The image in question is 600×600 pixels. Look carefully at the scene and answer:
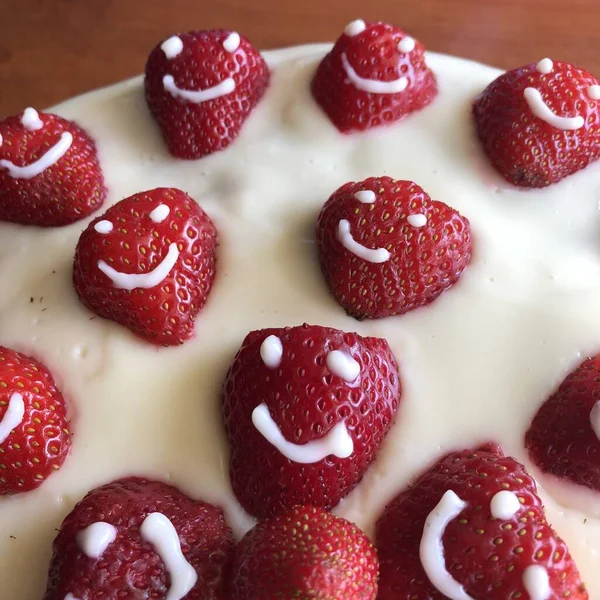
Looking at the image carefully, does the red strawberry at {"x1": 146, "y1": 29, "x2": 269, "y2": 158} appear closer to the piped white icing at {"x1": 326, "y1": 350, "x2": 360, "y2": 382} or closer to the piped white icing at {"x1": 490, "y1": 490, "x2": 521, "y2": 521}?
the piped white icing at {"x1": 326, "y1": 350, "x2": 360, "y2": 382}

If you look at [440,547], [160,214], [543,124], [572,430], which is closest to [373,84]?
[543,124]

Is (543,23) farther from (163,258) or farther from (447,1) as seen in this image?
(163,258)

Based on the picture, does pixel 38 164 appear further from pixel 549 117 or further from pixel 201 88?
pixel 549 117

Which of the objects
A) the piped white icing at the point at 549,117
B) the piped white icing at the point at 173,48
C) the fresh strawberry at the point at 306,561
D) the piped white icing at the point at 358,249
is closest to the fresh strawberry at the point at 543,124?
the piped white icing at the point at 549,117

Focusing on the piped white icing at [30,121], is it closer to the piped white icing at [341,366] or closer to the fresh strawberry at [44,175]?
the fresh strawberry at [44,175]

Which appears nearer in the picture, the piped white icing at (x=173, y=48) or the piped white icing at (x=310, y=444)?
the piped white icing at (x=310, y=444)

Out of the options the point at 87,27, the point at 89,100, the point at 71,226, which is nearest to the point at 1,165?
the point at 71,226

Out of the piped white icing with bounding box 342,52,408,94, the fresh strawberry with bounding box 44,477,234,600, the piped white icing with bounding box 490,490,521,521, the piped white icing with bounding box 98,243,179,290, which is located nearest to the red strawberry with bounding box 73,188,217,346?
the piped white icing with bounding box 98,243,179,290
